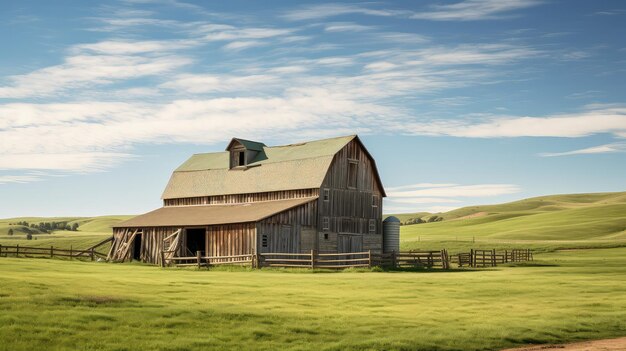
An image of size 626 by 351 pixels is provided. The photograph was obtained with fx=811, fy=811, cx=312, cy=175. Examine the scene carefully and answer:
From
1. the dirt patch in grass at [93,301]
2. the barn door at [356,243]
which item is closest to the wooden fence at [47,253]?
the barn door at [356,243]

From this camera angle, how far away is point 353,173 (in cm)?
6862

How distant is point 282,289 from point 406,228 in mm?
119457

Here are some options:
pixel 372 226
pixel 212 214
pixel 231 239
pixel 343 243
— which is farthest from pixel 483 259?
pixel 212 214

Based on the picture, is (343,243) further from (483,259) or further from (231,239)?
(483,259)

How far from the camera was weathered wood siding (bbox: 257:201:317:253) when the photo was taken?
60594mm

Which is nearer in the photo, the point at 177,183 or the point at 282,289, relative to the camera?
the point at 282,289

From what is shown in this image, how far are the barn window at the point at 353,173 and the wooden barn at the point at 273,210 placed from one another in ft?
0.28

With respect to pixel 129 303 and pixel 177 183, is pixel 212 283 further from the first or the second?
pixel 177 183

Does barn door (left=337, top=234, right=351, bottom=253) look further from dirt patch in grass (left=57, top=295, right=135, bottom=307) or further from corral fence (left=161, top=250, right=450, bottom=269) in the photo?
dirt patch in grass (left=57, top=295, right=135, bottom=307)

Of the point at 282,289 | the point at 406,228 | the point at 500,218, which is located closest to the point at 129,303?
the point at 282,289

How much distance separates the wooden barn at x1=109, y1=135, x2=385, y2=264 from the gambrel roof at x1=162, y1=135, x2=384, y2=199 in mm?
108

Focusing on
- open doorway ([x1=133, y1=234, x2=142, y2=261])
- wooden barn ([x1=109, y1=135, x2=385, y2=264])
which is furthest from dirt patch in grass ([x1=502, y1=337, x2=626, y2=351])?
open doorway ([x1=133, y1=234, x2=142, y2=261])

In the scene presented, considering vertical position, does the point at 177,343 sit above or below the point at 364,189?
below

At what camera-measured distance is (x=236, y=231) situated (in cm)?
6178
